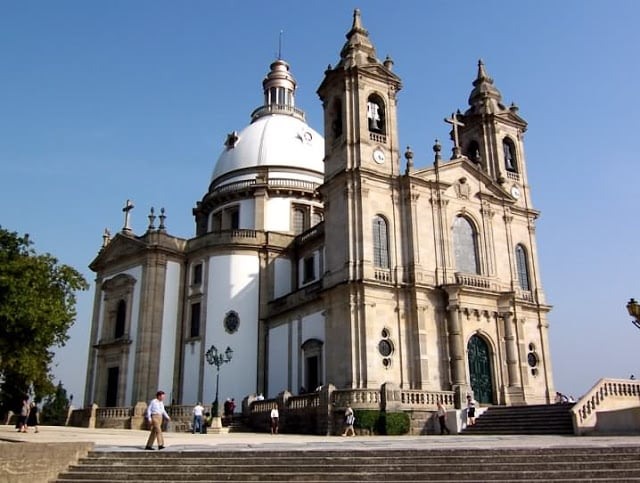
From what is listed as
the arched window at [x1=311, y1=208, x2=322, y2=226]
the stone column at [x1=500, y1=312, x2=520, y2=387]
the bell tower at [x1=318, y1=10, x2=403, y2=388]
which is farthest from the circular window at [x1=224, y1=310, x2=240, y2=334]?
the stone column at [x1=500, y1=312, x2=520, y2=387]

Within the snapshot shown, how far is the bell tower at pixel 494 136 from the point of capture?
38.2 m

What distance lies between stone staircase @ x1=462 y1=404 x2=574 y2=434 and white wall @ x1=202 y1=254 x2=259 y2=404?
14893 millimetres

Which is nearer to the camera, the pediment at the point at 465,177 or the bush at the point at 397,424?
the bush at the point at 397,424

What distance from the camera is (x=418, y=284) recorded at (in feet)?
101

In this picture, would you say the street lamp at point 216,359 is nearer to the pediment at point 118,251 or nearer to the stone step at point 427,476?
the pediment at point 118,251

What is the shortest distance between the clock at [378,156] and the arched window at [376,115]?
1.32 m

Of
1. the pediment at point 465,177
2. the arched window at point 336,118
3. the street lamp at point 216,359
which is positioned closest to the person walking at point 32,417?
the street lamp at point 216,359

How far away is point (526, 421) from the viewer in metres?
24.8

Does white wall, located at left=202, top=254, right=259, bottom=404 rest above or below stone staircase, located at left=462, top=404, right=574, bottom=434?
above

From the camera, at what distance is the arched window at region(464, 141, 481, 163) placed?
129ft

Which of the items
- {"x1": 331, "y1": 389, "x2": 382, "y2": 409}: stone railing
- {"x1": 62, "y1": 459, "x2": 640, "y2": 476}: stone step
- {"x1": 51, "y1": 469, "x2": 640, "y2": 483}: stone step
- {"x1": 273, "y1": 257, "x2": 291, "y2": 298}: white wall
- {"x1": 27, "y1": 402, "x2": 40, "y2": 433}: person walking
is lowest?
{"x1": 51, "y1": 469, "x2": 640, "y2": 483}: stone step

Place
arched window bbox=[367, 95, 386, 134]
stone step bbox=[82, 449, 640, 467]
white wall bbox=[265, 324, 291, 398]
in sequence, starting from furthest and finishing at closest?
white wall bbox=[265, 324, 291, 398] < arched window bbox=[367, 95, 386, 134] < stone step bbox=[82, 449, 640, 467]

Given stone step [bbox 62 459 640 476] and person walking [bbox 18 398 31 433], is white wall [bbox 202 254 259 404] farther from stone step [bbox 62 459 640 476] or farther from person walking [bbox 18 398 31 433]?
stone step [bbox 62 459 640 476]

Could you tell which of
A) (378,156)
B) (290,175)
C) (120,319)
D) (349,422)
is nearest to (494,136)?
(378,156)
